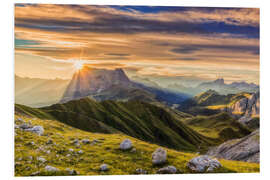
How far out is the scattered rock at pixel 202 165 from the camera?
25344 mm

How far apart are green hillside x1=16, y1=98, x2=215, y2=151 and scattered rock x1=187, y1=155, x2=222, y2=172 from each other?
168ft

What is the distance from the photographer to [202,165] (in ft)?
83.8

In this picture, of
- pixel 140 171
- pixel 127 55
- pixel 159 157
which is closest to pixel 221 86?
pixel 127 55

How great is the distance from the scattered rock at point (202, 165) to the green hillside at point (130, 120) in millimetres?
51111

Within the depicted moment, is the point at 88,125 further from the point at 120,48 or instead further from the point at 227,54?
the point at 227,54

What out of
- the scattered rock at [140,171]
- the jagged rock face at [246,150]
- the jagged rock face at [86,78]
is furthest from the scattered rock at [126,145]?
the jagged rock face at [246,150]

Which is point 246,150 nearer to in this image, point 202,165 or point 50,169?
point 202,165

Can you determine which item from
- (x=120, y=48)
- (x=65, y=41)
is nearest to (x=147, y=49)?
(x=120, y=48)

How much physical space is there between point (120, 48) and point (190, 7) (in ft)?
38.8

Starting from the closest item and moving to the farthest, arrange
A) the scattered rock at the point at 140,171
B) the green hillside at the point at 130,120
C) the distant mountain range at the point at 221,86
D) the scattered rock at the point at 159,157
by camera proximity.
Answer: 1. the scattered rock at the point at 140,171
2. the scattered rock at the point at 159,157
3. the distant mountain range at the point at 221,86
4. the green hillside at the point at 130,120

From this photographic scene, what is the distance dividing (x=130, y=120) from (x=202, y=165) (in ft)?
285

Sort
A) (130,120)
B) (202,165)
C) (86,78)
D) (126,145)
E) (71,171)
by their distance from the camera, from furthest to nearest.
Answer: (130,120) → (86,78) → (126,145) → (202,165) → (71,171)

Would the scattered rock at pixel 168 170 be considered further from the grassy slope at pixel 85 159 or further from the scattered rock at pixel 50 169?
the scattered rock at pixel 50 169

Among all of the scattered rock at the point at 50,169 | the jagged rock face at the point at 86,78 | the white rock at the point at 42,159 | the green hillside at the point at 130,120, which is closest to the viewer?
the scattered rock at the point at 50,169
